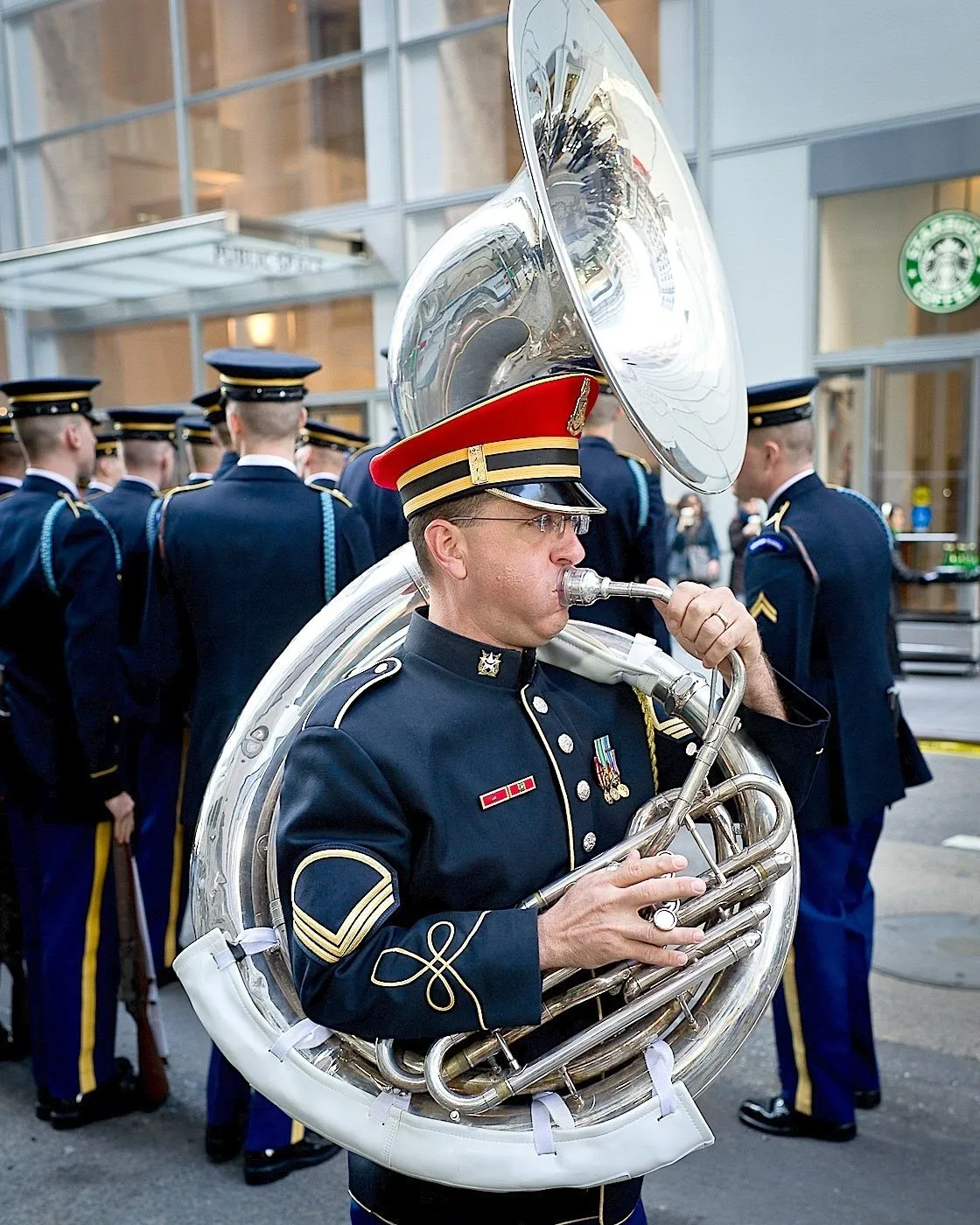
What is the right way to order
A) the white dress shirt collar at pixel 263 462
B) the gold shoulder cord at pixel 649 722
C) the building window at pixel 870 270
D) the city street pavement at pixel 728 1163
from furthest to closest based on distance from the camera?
the building window at pixel 870 270 → the white dress shirt collar at pixel 263 462 → the city street pavement at pixel 728 1163 → the gold shoulder cord at pixel 649 722

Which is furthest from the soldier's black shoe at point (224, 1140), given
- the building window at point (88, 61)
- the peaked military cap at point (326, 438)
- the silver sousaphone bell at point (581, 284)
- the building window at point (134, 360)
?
the building window at point (88, 61)

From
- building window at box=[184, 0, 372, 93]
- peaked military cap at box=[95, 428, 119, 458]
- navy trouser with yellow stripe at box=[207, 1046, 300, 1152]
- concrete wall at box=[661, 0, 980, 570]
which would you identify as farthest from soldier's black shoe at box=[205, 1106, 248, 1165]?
building window at box=[184, 0, 372, 93]

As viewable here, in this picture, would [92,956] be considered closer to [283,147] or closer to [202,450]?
Answer: [202,450]

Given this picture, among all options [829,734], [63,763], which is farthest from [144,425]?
[829,734]

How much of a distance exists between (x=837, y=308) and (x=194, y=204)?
24.6 feet

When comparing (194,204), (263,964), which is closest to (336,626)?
(263,964)

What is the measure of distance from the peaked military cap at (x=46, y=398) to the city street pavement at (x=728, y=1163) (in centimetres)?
196

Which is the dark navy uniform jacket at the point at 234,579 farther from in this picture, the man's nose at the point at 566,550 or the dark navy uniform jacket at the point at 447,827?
the man's nose at the point at 566,550

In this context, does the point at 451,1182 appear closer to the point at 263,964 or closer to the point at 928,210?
the point at 263,964

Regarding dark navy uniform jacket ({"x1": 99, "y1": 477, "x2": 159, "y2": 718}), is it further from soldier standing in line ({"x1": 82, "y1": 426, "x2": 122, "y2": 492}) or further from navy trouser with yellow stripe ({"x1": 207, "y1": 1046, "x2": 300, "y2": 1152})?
soldier standing in line ({"x1": 82, "y1": 426, "x2": 122, "y2": 492})

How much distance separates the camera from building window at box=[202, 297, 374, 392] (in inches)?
499

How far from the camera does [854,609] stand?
3.12 metres

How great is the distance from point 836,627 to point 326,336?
1061 centimetres

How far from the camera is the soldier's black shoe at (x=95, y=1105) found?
3.33m
